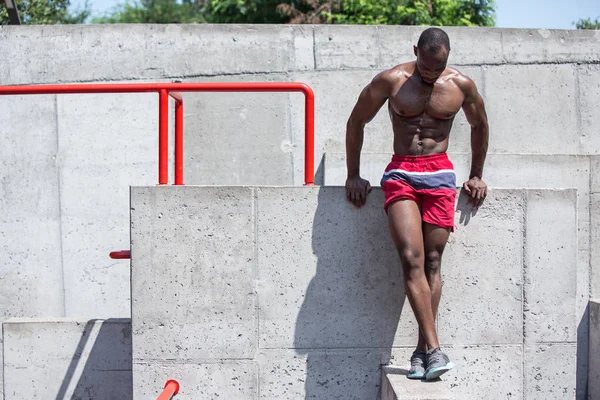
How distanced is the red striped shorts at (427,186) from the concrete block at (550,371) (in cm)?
98

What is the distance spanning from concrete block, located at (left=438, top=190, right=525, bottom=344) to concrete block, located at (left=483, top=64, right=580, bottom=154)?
2098 millimetres

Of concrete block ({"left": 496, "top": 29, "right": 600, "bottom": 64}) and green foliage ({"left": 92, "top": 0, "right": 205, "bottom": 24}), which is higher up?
green foliage ({"left": 92, "top": 0, "right": 205, "bottom": 24})

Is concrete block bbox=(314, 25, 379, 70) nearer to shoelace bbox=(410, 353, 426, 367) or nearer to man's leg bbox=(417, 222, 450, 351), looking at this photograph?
man's leg bbox=(417, 222, 450, 351)

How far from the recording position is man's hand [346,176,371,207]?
4.54 metres

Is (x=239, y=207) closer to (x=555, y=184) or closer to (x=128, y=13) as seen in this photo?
(x=555, y=184)

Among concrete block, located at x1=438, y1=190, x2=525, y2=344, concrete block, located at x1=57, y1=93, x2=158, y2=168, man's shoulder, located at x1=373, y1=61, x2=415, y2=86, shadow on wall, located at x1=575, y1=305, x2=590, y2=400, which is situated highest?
man's shoulder, located at x1=373, y1=61, x2=415, y2=86

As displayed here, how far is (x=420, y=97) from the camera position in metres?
4.40

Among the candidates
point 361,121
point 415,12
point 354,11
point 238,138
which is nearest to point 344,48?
point 238,138

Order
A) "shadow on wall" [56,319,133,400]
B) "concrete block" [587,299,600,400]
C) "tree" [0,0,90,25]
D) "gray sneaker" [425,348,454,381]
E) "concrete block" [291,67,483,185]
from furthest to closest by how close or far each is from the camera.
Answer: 1. "tree" [0,0,90,25]
2. "concrete block" [291,67,483,185]
3. "concrete block" [587,299,600,400]
4. "shadow on wall" [56,319,133,400]
5. "gray sneaker" [425,348,454,381]

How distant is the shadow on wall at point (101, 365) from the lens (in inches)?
213

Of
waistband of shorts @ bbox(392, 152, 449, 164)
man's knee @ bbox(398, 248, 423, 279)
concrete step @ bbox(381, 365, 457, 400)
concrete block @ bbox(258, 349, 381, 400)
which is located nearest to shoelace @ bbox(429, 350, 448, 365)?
concrete step @ bbox(381, 365, 457, 400)

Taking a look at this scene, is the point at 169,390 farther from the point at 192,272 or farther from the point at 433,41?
the point at 433,41

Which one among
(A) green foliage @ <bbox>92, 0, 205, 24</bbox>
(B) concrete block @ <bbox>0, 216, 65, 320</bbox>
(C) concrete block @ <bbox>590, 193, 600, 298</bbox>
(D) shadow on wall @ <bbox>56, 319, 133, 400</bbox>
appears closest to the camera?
(D) shadow on wall @ <bbox>56, 319, 133, 400</bbox>

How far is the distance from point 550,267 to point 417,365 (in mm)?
1033
